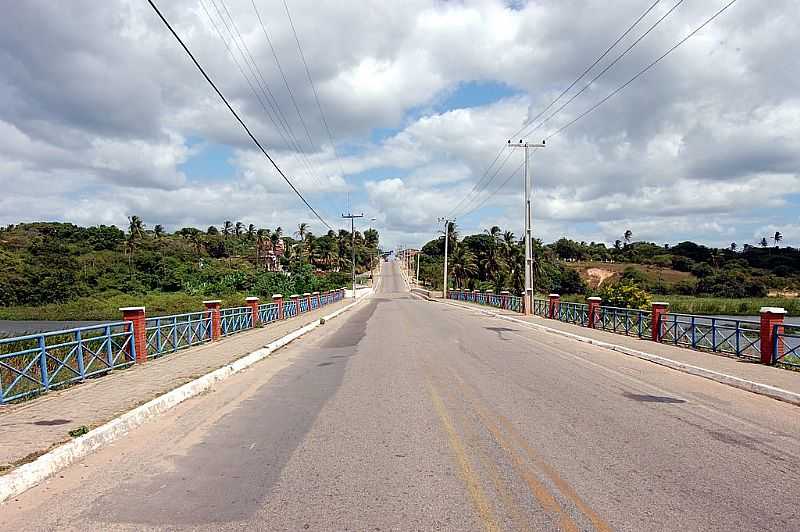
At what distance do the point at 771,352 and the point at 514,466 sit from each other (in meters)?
11.2

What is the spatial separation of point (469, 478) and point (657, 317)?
16.4 m

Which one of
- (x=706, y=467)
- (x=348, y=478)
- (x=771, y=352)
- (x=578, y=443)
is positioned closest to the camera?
(x=348, y=478)

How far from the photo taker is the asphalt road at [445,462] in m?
4.72

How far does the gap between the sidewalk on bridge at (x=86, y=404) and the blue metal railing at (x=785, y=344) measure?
1288 centimetres

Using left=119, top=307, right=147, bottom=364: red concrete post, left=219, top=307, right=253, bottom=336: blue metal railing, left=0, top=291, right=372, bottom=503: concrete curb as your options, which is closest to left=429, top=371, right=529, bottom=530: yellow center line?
left=0, top=291, right=372, bottom=503: concrete curb

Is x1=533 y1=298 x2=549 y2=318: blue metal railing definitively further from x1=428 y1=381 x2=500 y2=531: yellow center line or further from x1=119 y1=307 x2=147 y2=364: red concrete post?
x1=428 y1=381 x2=500 y2=531: yellow center line

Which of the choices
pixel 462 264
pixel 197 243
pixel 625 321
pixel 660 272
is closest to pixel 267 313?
pixel 625 321

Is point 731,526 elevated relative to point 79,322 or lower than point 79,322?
elevated

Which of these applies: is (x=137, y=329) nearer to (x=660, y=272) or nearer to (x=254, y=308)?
(x=254, y=308)

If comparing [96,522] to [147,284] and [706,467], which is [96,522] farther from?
[147,284]

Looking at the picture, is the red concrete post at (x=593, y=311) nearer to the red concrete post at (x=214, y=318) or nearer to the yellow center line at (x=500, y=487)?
the red concrete post at (x=214, y=318)

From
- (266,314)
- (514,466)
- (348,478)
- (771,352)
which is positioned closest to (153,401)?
(348,478)

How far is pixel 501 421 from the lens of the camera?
789cm

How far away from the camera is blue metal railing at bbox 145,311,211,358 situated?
15281 millimetres
